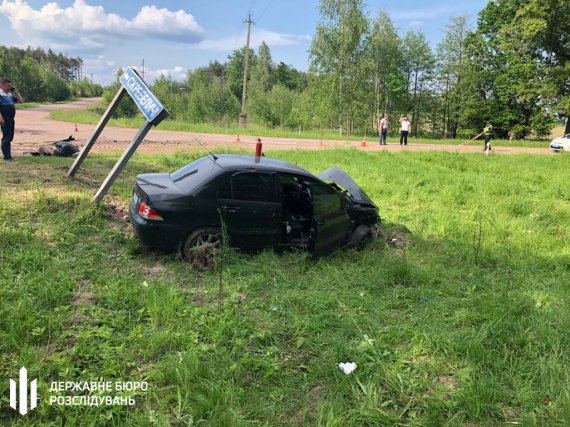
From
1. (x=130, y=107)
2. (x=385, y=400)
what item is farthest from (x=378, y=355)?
(x=130, y=107)

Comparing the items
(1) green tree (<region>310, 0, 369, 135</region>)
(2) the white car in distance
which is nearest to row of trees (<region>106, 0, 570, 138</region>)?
(1) green tree (<region>310, 0, 369, 135</region>)

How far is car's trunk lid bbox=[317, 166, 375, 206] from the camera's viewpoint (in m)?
6.66

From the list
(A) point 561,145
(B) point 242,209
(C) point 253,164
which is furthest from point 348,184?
(A) point 561,145

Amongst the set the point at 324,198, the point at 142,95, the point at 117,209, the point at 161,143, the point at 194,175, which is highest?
the point at 142,95

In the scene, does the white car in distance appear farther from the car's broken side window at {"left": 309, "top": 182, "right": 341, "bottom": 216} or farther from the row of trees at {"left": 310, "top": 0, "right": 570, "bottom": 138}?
the car's broken side window at {"left": 309, "top": 182, "right": 341, "bottom": 216}

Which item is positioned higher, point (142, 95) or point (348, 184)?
point (142, 95)

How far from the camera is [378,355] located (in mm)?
3590

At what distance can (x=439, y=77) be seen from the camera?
149 feet

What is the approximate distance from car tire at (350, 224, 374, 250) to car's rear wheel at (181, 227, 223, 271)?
210 cm

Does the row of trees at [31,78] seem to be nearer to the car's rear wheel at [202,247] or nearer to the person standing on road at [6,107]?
the person standing on road at [6,107]

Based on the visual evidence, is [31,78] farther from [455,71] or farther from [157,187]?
[157,187]

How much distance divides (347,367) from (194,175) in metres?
3.43

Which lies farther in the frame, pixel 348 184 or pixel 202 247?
pixel 348 184

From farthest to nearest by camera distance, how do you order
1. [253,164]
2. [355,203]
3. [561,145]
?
[561,145]
[355,203]
[253,164]
